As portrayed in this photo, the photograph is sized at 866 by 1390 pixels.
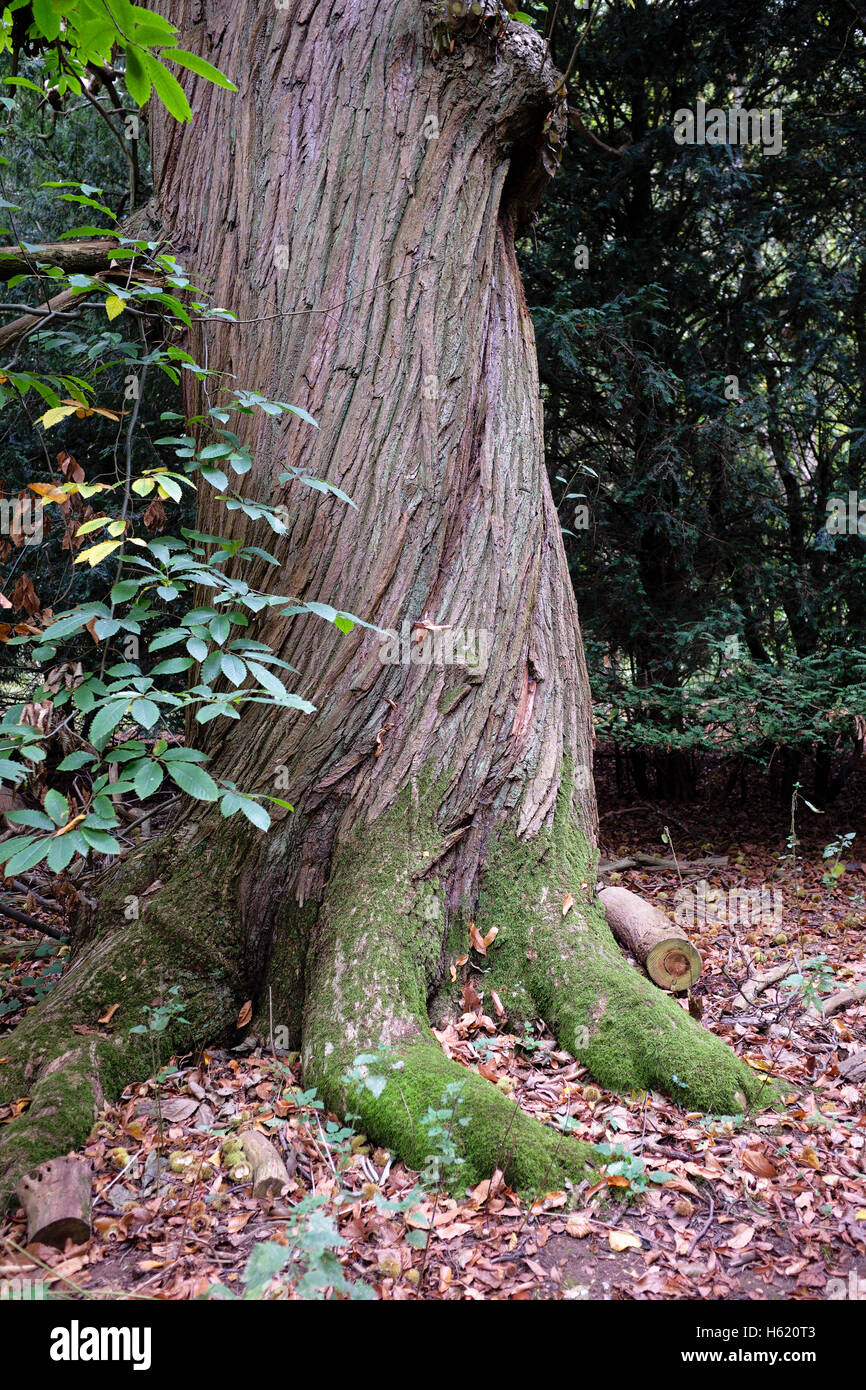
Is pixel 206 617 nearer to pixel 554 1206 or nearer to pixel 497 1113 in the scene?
pixel 497 1113

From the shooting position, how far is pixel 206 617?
245 centimetres

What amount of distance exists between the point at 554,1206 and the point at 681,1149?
493 mm

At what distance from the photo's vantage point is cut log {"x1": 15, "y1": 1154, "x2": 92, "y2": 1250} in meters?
2.13

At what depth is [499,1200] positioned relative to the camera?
225cm

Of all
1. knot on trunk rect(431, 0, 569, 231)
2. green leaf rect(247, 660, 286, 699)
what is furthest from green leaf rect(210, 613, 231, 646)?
knot on trunk rect(431, 0, 569, 231)

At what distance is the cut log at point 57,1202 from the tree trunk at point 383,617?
1.06ft

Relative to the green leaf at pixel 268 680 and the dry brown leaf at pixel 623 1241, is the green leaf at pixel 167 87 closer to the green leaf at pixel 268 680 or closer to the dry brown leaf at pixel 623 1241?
the green leaf at pixel 268 680

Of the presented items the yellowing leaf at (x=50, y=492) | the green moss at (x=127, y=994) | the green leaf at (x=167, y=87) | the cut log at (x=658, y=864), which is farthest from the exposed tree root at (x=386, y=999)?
the cut log at (x=658, y=864)

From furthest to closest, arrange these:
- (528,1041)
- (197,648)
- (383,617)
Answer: (383,617) → (528,1041) → (197,648)

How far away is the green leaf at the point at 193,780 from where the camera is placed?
211 cm

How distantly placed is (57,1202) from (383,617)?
2.04m

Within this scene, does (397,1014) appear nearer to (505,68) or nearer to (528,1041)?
(528,1041)

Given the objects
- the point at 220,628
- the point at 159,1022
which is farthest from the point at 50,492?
the point at 159,1022

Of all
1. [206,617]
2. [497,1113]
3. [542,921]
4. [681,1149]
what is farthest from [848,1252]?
[206,617]
